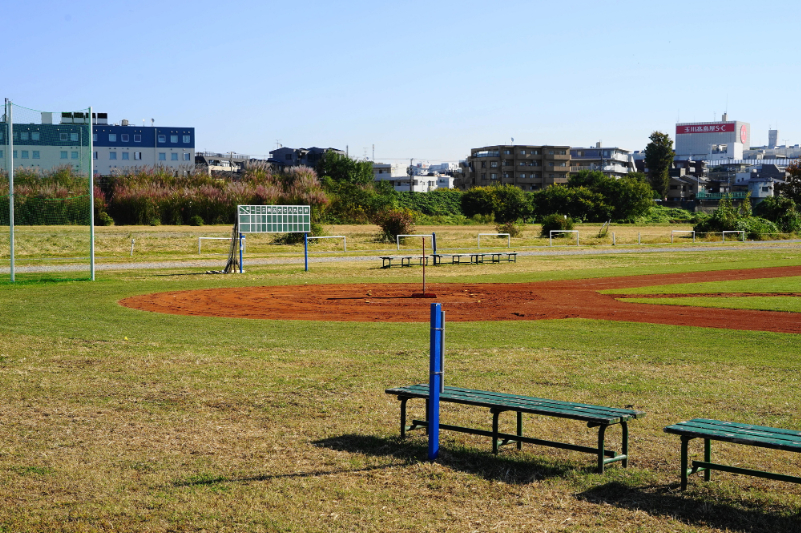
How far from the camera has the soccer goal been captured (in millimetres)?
27141

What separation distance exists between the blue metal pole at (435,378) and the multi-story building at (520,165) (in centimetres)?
13223

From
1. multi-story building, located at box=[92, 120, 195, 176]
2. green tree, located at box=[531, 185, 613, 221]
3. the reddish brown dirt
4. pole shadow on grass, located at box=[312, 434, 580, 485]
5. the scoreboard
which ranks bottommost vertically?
the reddish brown dirt

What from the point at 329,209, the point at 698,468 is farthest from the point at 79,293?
the point at 329,209

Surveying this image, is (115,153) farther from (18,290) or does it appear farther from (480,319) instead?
(480,319)

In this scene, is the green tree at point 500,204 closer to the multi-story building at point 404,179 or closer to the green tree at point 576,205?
the green tree at point 576,205

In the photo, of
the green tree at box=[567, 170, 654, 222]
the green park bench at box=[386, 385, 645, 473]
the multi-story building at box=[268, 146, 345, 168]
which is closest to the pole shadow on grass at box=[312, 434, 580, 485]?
the green park bench at box=[386, 385, 645, 473]

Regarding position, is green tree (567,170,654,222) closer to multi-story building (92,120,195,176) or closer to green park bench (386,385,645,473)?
multi-story building (92,120,195,176)

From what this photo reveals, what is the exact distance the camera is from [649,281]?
89.5 feet

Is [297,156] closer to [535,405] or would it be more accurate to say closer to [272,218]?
[272,218]

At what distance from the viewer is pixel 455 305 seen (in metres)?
19.8

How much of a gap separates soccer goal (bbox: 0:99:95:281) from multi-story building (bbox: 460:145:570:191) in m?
109

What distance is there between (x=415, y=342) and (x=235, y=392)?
454 cm

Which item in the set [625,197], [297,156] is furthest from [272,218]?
[297,156]

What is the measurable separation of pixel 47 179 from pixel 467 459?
28237 millimetres
